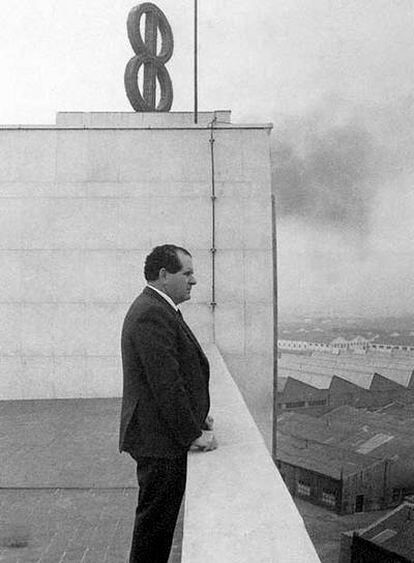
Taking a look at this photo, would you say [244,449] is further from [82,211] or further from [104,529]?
[82,211]

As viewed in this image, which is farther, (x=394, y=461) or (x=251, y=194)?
(x=394, y=461)

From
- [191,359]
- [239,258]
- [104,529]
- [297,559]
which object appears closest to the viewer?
[297,559]

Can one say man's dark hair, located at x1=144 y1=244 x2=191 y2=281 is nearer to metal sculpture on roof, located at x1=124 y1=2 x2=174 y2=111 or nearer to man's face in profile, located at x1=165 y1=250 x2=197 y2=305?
man's face in profile, located at x1=165 y1=250 x2=197 y2=305

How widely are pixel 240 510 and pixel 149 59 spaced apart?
7.28 m

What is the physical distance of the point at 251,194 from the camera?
735 cm

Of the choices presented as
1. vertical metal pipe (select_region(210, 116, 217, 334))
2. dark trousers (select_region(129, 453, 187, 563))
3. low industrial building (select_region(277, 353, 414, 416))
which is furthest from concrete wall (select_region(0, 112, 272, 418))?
low industrial building (select_region(277, 353, 414, 416))

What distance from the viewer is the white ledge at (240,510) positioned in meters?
1.57

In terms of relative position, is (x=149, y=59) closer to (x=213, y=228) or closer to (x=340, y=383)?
(x=213, y=228)

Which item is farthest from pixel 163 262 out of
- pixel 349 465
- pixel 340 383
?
pixel 340 383

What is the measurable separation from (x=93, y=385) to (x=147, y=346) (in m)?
5.29

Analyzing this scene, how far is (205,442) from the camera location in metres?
2.54

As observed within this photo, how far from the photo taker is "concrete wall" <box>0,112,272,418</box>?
7316mm

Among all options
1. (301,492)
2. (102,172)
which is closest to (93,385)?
(102,172)

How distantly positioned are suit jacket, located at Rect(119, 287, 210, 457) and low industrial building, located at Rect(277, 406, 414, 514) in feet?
35.5
